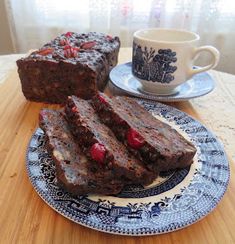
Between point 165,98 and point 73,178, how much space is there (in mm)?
618

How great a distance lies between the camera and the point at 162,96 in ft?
3.97

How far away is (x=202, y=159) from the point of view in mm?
837

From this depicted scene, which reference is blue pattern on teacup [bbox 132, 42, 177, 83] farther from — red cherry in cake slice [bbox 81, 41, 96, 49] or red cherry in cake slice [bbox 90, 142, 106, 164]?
red cherry in cake slice [bbox 90, 142, 106, 164]

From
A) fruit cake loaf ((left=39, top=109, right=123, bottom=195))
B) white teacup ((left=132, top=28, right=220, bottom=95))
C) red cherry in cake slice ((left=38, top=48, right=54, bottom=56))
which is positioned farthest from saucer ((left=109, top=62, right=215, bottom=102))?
fruit cake loaf ((left=39, top=109, right=123, bottom=195))

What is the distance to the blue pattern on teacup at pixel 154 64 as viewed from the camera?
1.15 metres

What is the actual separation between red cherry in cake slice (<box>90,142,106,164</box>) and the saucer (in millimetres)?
496

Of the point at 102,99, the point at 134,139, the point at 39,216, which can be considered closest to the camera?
the point at 39,216

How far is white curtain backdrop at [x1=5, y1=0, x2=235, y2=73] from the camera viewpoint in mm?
2377

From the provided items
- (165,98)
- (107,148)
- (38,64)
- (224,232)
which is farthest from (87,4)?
(224,232)

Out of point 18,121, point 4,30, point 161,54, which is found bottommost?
point 4,30

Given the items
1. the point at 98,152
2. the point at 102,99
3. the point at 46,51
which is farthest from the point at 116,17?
the point at 98,152

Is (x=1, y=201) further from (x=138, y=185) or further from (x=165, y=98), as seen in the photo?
(x=165, y=98)

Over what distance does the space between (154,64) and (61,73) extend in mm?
389

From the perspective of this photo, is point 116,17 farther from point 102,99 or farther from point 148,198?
point 148,198
